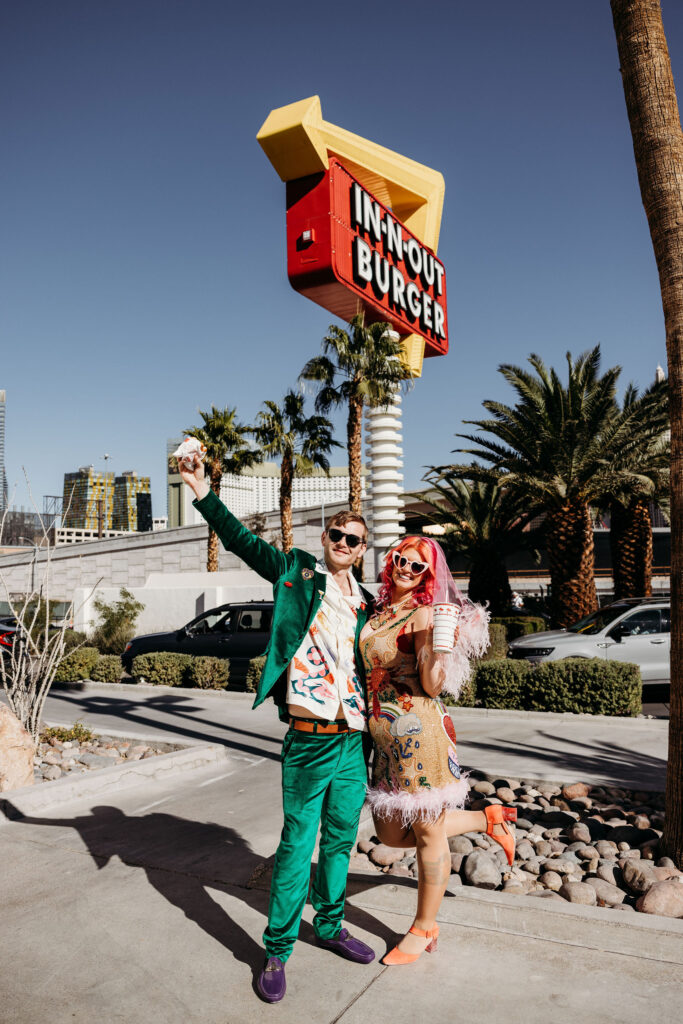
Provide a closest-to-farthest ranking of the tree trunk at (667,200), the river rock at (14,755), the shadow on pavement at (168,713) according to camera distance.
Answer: the tree trunk at (667,200) → the river rock at (14,755) → the shadow on pavement at (168,713)

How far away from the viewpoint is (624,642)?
12312 mm

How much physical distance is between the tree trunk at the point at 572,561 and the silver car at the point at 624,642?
492 centimetres

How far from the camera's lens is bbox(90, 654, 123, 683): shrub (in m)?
14.8

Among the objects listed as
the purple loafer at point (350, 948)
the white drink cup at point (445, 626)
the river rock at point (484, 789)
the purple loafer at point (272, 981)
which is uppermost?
the white drink cup at point (445, 626)

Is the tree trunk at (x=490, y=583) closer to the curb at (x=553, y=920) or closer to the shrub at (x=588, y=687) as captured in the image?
the shrub at (x=588, y=687)

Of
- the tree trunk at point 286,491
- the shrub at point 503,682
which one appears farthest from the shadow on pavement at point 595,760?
the tree trunk at point 286,491

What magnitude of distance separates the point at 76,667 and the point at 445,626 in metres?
13.7

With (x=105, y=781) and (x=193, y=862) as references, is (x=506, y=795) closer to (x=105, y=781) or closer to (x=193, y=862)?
(x=193, y=862)

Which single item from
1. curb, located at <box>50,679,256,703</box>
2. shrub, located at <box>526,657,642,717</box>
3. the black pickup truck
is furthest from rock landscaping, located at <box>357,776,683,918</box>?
the black pickup truck

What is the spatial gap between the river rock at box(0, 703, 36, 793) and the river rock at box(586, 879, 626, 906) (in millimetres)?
4424

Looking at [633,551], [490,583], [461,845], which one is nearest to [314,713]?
[461,845]

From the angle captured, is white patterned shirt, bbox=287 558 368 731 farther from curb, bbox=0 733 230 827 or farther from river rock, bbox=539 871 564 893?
curb, bbox=0 733 230 827

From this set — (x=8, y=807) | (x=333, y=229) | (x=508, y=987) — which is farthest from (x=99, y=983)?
(x=333, y=229)

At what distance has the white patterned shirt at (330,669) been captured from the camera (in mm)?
3129
